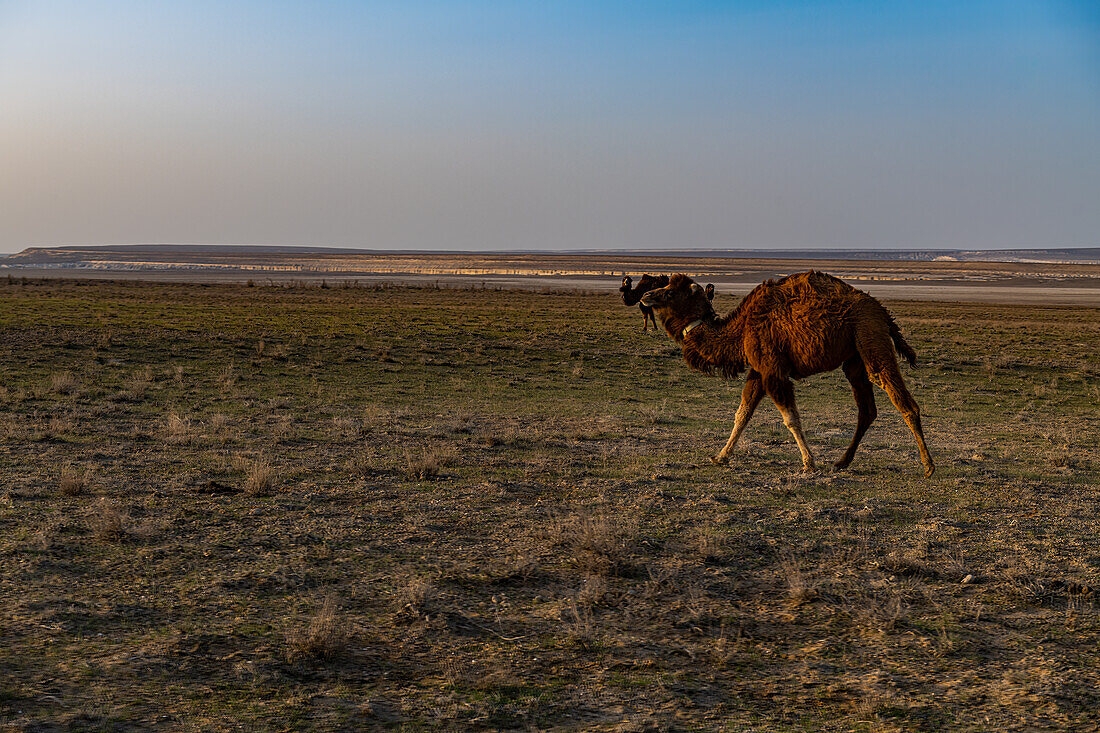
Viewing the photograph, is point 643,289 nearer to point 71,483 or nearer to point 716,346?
point 716,346

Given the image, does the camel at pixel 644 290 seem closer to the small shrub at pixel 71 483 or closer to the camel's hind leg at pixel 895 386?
the camel's hind leg at pixel 895 386

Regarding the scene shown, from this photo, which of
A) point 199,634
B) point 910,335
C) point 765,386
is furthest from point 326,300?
point 199,634

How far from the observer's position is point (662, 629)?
569 centimetres

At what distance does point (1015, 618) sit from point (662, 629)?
2244 mm

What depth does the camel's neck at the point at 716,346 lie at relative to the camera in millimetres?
10727

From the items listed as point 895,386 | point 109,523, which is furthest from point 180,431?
point 895,386

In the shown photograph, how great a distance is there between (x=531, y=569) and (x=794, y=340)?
4.69 m

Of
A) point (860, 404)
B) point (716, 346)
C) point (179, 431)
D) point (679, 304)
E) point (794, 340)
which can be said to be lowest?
point (179, 431)

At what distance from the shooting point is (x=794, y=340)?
398 inches

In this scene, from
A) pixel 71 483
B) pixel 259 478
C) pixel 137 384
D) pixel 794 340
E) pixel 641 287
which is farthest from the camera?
pixel 137 384

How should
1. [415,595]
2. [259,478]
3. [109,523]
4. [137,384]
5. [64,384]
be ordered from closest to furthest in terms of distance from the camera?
[415,595] < [109,523] < [259,478] < [64,384] < [137,384]

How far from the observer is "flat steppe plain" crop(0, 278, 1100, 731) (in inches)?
185

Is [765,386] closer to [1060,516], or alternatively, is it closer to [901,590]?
[1060,516]

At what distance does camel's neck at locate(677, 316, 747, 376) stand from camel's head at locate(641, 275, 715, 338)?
0.07 meters
